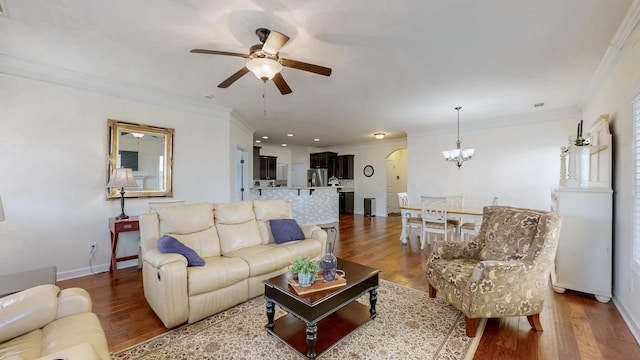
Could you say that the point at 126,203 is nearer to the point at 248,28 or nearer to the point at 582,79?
the point at 248,28

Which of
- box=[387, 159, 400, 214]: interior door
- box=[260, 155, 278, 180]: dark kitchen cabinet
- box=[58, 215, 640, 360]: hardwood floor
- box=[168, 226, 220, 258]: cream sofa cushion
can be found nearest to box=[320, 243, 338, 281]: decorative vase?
box=[58, 215, 640, 360]: hardwood floor

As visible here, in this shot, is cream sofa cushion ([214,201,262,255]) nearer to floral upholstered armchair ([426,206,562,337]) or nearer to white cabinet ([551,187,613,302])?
floral upholstered armchair ([426,206,562,337])

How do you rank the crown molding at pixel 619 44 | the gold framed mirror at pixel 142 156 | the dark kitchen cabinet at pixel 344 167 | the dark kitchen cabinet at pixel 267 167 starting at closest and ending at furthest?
the crown molding at pixel 619 44, the gold framed mirror at pixel 142 156, the dark kitchen cabinet at pixel 267 167, the dark kitchen cabinet at pixel 344 167

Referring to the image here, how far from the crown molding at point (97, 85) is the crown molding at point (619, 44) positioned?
4987 mm

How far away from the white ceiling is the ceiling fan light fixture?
0.29m

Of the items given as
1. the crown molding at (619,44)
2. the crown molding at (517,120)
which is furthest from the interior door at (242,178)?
the crown molding at (619,44)

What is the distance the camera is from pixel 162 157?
4.03 meters

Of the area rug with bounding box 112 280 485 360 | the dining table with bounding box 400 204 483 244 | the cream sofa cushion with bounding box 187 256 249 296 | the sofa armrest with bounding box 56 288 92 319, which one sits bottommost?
the area rug with bounding box 112 280 485 360

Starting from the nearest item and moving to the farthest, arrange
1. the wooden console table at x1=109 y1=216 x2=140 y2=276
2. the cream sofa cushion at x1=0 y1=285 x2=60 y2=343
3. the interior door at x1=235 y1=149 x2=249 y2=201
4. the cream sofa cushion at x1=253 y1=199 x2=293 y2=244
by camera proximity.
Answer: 1. the cream sofa cushion at x1=0 y1=285 x2=60 y2=343
2. the wooden console table at x1=109 y1=216 x2=140 y2=276
3. the cream sofa cushion at x1=253 y1=199 x2=293 y2=244
4. the interior door at x1=235 y1=149 x2=249 y2=201

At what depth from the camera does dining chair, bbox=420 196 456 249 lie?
4.27m

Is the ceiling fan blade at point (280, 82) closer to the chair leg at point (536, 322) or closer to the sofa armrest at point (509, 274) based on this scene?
the sofa armrest at point (509, 274)

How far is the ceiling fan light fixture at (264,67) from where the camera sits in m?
2.28

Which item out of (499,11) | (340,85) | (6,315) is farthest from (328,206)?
(6,315)

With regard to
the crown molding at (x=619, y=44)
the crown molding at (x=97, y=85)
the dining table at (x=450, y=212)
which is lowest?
the dining table at (x=450, y=212)
